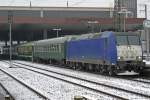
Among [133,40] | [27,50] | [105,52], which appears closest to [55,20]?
[27,50]

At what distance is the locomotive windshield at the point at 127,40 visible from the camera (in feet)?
91.5

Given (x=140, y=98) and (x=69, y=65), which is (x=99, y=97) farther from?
(x=69, y=65)

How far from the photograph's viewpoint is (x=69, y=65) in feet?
134

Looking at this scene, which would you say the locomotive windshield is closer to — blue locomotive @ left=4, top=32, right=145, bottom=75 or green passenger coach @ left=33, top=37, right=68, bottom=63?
blue locomotive @ left=4, top=32, right=145, bottom=75

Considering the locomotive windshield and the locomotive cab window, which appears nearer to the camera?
the locomotive windshield

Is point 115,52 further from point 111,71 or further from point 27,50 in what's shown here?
point 27,50

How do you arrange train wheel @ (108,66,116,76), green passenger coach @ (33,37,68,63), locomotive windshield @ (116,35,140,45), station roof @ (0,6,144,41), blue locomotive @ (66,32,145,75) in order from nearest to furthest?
1. blue locomotive @ (66,32,145,75)
2. locomotive windshield @ (116,35,140,45)
3. train wheel @ (108,66,116,76)
4. green passenger coach @ (33,37,68,63)
5. station roof @ (0,6,144,41)

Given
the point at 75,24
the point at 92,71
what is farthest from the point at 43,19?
the point at 92,71

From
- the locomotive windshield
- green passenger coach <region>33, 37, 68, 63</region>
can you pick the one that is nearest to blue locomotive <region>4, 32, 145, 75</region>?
the locomotive windshield

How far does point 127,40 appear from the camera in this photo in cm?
2808

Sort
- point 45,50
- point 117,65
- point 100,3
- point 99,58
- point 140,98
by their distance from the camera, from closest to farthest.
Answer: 1. point 140,98
2. point 117,65
3. point 99,58
4. point 45,50
5. point 100,3

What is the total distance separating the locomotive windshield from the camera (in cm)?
2789

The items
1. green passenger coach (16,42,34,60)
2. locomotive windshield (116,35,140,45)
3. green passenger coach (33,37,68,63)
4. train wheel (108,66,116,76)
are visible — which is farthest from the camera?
green passenger coach (16,42,34,60)

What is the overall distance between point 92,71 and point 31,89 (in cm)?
1372
